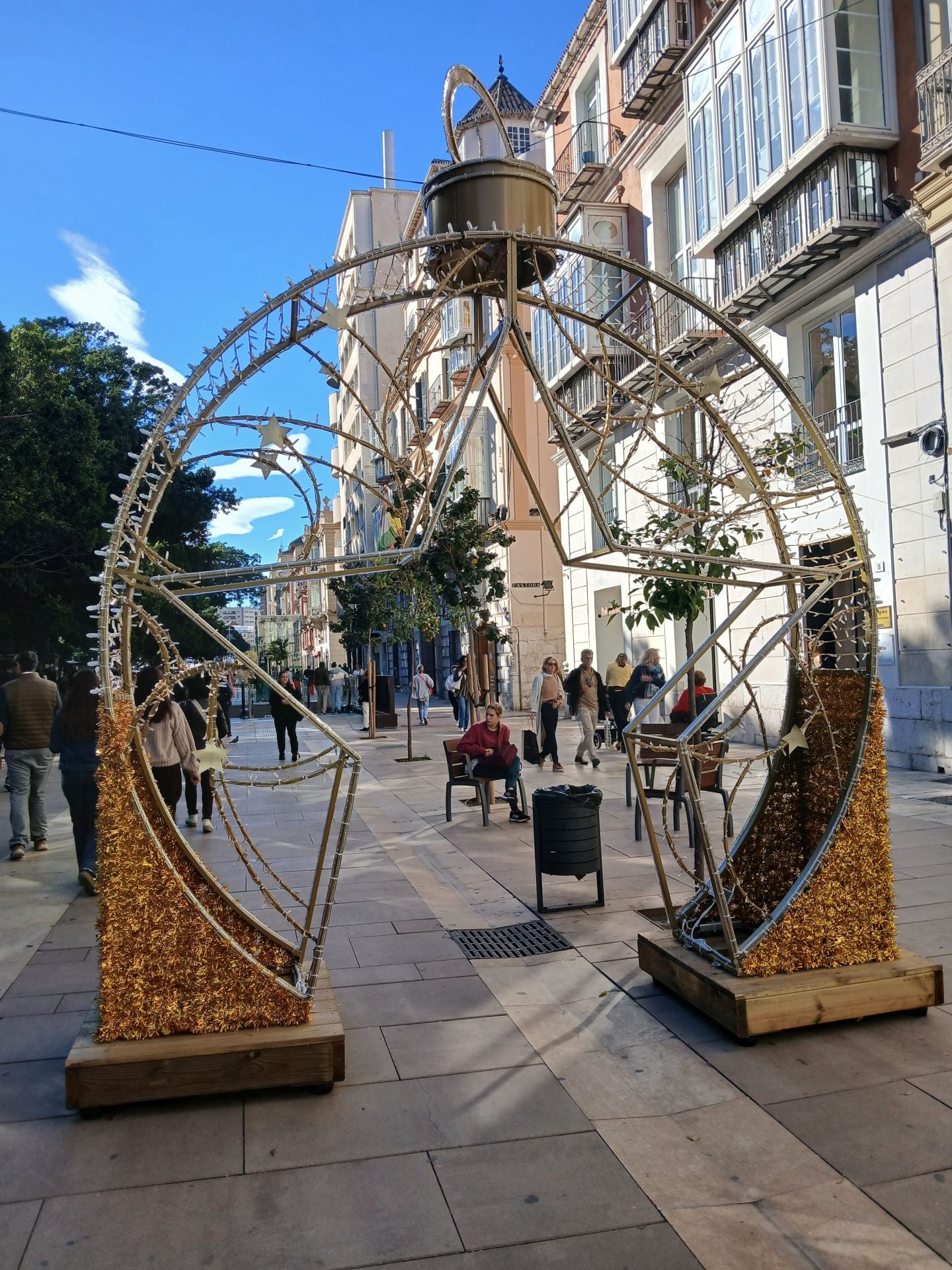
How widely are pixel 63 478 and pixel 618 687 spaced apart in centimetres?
1040

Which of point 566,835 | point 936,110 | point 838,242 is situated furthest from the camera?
point 838,242

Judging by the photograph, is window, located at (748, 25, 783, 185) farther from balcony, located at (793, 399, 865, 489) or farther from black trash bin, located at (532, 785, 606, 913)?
black trash bin, located at (532, 785, 606, 913)

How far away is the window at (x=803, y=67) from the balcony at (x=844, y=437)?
3.47 metres

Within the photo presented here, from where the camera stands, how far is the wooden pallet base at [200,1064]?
354cm

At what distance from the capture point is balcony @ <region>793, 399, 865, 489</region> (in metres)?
13.3

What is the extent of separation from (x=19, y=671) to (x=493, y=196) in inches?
288

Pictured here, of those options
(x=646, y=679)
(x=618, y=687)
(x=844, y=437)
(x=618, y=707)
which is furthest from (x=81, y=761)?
(x=844, y=437)

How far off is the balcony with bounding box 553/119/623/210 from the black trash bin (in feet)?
55.5

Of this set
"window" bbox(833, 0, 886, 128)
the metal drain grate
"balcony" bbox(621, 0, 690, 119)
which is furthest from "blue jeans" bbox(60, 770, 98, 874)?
"balcony" bbox(621, 0, 690, 119)

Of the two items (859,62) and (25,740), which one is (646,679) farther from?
(859,62)

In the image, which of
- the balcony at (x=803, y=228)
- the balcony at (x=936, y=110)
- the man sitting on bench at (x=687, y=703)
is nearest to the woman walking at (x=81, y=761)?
the man sitting on bench at (x=687, y=703)

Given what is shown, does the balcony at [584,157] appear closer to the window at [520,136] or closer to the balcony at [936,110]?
the window at [520,136]

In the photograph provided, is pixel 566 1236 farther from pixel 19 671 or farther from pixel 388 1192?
pixel 19 671

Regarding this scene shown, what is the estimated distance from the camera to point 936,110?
11.3 meters
